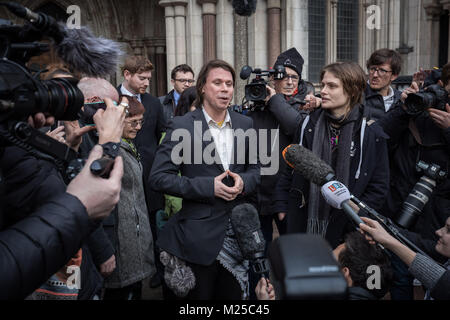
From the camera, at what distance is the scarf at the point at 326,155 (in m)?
2.38

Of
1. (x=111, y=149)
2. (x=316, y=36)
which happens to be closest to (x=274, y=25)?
(x=316, y=36)

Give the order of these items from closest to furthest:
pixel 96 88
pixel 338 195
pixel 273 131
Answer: pixel 96 88
pixel 338 195
pixel 273 131

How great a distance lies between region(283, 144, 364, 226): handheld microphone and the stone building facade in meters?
6.44

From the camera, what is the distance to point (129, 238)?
2.55 metres

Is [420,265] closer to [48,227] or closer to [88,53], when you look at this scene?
[48,227]

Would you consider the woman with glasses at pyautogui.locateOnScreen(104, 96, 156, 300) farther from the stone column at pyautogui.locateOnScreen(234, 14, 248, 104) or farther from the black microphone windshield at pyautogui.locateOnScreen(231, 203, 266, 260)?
the stone column at pyautogui.locateOnScreen(234, 14, 248, 104)

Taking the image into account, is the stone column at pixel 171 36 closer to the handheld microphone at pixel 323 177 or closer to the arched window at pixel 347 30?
the arched window at pixel 347 30

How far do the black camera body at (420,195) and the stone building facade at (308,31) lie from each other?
6139 millimetres

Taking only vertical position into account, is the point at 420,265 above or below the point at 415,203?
below

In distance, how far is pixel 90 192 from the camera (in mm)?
1104

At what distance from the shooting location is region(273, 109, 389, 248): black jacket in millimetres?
2393

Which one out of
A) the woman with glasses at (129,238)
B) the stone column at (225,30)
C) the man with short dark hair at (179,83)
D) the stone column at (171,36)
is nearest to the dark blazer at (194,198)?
the woman with glasses at (129,238)

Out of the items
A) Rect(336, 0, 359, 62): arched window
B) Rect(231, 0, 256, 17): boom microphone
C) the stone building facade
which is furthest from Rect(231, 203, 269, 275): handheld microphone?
Rect(336, 0, 359, 62): arched window

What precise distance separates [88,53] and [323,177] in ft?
4.25
